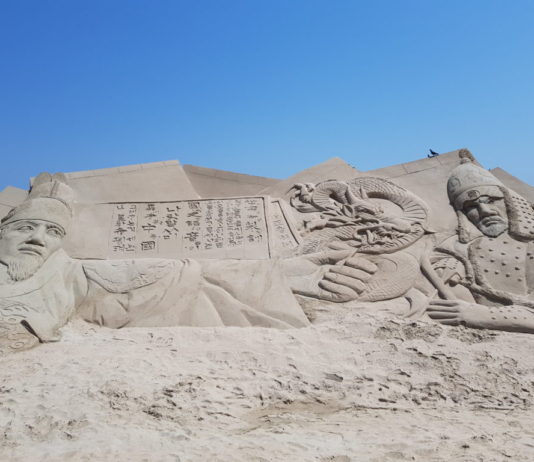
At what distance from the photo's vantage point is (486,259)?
13.6ft

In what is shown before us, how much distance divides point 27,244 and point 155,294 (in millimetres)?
961

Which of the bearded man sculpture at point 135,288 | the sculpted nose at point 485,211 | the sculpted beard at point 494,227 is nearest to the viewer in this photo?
the bearded man sculpture at point 135,288

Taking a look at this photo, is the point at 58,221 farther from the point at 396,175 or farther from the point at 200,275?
the point at 396,175

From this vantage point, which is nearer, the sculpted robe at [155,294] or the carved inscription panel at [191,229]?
the sculpted robe at [155,294]

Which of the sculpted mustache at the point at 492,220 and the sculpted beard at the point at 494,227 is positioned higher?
the sculpted mustache at the point at 492,220

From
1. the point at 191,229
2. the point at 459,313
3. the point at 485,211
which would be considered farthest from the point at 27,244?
the point at 485,211

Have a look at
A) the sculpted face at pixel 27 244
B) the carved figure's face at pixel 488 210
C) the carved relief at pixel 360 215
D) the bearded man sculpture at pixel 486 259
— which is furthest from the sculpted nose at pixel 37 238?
the carved figure's face at pixel 488 210

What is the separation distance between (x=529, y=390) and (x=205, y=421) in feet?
5.92

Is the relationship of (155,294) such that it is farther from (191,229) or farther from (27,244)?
(191,229)

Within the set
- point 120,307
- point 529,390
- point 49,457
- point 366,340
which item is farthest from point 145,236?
point 529,390

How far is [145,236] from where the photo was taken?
4.36 meters

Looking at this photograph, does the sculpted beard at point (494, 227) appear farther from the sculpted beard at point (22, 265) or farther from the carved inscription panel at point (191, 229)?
the sculpted beard at point (22, 265)

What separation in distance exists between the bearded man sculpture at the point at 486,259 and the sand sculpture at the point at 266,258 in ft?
0.04

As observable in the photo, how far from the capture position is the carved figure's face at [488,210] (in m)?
4.44
